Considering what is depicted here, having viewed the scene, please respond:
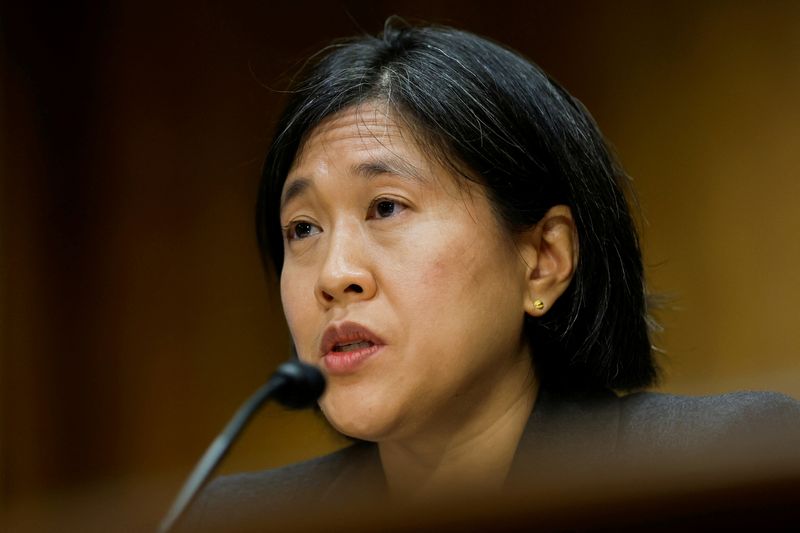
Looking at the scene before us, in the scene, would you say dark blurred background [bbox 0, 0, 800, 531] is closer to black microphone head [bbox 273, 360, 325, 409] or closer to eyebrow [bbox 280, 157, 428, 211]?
eyebrow [bbox 280, 157, 428, 211]

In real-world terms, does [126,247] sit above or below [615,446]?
above

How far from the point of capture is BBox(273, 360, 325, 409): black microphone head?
955mm

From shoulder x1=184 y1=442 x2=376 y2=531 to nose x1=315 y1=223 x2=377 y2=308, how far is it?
321mm

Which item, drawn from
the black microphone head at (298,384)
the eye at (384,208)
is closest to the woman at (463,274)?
the eye at (384,208)

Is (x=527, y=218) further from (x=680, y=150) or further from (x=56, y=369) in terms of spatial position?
(x=56, y=369)

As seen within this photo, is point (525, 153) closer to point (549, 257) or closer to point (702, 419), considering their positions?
point (549, 257)

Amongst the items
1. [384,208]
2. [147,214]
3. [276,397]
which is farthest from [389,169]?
[147,214]

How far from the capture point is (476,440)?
1.32m

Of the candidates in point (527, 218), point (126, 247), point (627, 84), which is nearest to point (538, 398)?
point (527, 218)

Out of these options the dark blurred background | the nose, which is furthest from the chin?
the dark blurred background

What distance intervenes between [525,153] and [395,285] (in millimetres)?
233

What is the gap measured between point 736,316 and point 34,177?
58.6 inches

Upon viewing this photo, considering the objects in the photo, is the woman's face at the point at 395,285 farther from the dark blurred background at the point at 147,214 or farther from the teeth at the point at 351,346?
the dark blurred background at the point at 147,214

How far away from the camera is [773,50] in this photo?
2.17 meters
